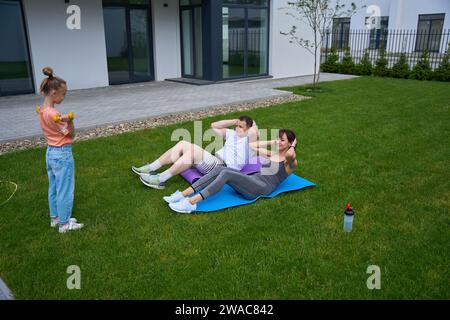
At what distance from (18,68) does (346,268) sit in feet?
38.5

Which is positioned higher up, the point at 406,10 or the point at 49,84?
the point at 406,10

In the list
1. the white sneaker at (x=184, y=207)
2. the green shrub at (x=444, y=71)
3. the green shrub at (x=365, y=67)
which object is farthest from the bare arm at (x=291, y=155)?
the green shrub at (x=365, y=67)

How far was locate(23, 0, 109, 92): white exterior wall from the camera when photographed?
11.9m

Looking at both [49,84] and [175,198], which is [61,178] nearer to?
[49,84]

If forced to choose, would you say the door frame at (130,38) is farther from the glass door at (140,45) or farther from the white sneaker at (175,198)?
the white sneaker at (175,198)

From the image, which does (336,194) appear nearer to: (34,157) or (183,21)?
(34,157)

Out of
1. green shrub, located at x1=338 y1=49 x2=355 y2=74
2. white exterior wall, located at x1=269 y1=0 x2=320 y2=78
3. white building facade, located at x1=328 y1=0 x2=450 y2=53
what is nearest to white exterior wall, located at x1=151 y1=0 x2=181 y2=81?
white exterior wall, located at x1=269 y1=0 x2=320 y2=78

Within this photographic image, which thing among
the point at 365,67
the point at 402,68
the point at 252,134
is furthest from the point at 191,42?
the point at 252,134

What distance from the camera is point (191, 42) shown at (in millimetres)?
15172

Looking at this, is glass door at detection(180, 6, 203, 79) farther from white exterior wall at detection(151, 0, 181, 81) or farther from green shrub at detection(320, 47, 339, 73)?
green shrub at detection(320, 47, 339, 73)

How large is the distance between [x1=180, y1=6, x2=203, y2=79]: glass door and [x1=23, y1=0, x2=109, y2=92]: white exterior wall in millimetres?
3301

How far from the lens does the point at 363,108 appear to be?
10.2 meters

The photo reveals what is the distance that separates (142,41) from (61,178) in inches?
458
